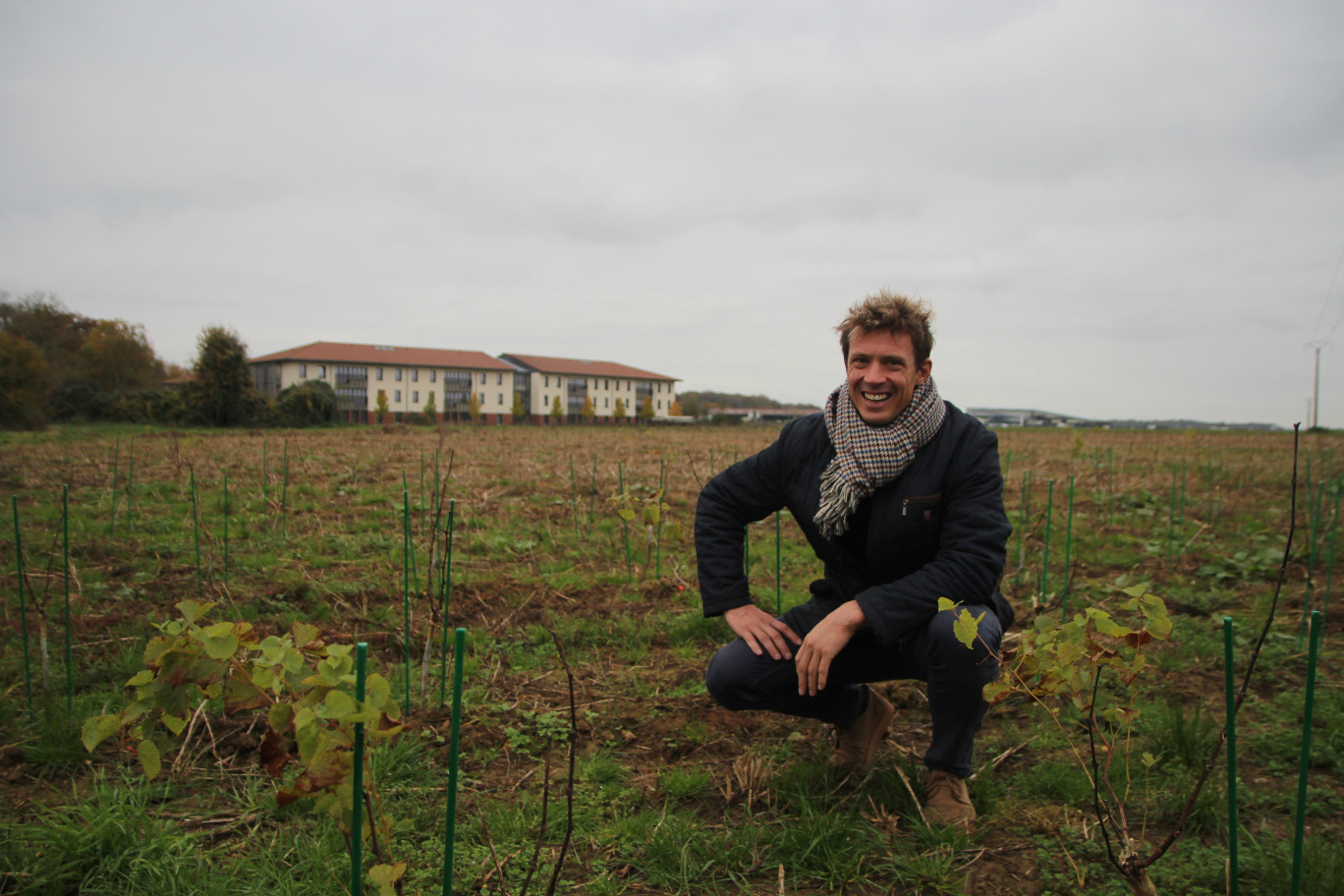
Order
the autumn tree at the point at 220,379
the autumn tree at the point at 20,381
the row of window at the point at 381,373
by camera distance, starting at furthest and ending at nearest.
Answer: the row of window at the point at 381,373 < the autumn tree at the point at 220,379 < the autumn tree at the point at 20,381

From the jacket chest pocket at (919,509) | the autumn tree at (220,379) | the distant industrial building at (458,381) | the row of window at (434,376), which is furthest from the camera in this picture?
the distant industrial building at (458,381)

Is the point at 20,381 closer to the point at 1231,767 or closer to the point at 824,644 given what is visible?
the point at 824,644

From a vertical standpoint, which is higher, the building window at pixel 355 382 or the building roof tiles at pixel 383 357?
the building roof tiles at pixel 383 357

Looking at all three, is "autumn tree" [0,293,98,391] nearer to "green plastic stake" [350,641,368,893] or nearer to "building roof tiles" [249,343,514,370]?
"building roof tiles" [249,343,514,370]

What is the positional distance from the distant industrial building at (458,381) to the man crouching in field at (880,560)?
52.7 m

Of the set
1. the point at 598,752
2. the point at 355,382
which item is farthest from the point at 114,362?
the point at 598,752

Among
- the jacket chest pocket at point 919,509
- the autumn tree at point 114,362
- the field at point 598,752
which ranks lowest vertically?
the field at point 598,752

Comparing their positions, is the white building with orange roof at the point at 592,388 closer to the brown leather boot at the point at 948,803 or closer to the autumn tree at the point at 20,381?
the autumn tree at the point at 20,381

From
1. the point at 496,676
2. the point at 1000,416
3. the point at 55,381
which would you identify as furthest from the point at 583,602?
the point at 1000,416

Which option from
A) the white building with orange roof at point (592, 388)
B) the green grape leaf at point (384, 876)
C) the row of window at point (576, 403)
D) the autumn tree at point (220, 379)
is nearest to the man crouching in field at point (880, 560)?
the green grape leaf at point (384, 876)

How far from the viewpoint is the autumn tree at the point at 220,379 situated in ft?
102

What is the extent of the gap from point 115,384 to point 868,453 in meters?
46.4

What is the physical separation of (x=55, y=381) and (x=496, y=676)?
40.1 metres

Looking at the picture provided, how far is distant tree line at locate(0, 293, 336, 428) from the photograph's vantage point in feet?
86.8
